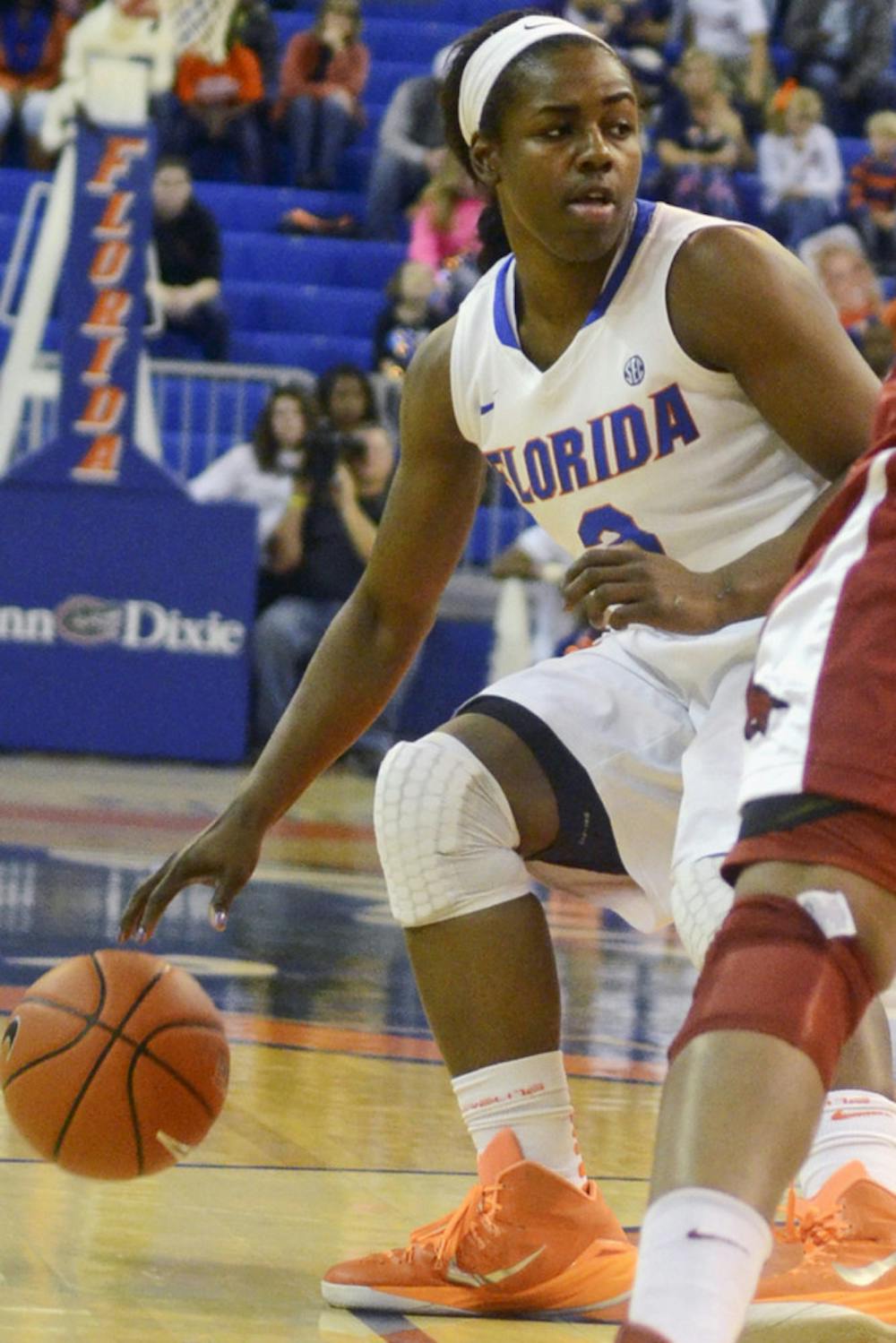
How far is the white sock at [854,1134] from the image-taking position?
3314mm

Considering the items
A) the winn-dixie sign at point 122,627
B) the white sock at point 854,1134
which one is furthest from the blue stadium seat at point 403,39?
the white sock at point 854,1134

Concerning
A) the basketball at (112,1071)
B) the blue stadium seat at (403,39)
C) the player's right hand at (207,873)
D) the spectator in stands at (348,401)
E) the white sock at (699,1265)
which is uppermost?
the blue stadium seat at (403,39)

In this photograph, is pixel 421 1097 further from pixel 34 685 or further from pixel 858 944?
pixel 34 685

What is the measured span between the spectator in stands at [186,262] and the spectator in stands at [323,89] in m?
1.97

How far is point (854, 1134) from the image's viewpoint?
10.9ft

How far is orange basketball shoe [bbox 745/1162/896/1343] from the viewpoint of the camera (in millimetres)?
2961

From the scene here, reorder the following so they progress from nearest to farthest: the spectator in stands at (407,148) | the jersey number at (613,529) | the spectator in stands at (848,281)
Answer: the jersey number at (613,529)
the spectator in stands at (848,281)
the spectator in stands at (407,148)

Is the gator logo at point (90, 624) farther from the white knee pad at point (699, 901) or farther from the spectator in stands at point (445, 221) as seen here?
the white knee pad at point (699, 901)

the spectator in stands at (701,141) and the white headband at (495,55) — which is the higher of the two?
the white headband at (495,55)

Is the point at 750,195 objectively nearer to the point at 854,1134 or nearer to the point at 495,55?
the point at 495,55

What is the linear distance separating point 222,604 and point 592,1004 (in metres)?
5.57

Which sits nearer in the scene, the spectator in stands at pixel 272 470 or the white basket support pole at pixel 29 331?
the spectator in stands at pixel 272 470

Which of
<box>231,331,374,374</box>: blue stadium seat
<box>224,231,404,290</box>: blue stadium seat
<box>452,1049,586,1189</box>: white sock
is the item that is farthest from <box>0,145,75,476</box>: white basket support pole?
<box>452,1049,586,1189</box>: white sock

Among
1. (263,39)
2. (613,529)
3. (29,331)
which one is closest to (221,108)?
(263,39)
